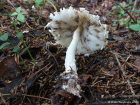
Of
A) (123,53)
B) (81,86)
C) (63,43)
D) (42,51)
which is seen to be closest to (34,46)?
(42,51)

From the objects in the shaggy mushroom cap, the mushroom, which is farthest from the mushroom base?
the shaggy mushroom cap

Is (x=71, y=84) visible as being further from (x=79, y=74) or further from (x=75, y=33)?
(x=75, y=33)

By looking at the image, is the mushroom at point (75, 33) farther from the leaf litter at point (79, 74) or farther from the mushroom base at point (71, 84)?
the leaf litter at point (79, 74)

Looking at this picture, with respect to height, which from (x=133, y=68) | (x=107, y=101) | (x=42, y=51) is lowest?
(x=107, y=101)

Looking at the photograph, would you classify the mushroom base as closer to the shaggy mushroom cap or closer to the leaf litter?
the leaf litter

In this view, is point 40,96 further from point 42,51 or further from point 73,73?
point 42,51

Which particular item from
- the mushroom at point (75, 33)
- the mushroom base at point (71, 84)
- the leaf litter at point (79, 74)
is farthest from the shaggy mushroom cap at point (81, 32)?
the mushroom base at point (71, 84)

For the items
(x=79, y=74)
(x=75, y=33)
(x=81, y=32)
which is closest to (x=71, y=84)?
(x=79, y=74)
